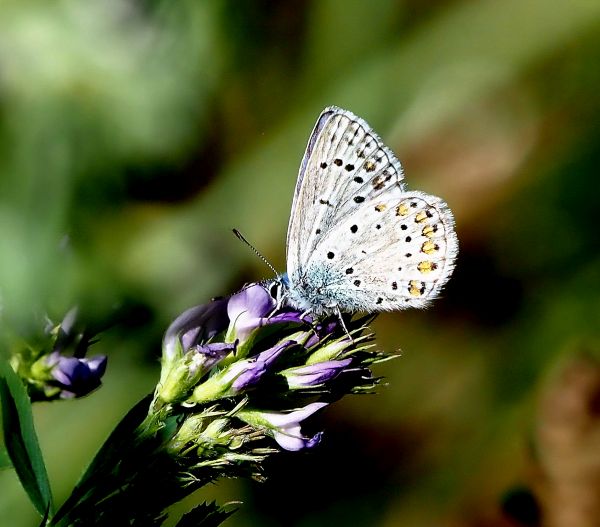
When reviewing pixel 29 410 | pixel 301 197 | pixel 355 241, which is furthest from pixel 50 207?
pixel 355 241

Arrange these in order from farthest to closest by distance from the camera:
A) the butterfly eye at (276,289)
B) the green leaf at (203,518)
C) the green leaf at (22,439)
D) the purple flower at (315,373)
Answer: the butterfly eye at (276,289) < the purple flower at (315,373) < the green leaf at (203,518) < the green leaf at (22,439)

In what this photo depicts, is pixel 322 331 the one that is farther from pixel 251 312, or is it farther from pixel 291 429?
pixel 291 429

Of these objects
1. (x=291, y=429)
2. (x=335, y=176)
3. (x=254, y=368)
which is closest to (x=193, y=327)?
(x=254, y=368)

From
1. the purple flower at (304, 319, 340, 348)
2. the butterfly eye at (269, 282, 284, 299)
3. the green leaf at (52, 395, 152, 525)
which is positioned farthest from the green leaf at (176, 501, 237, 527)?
the butterfly eye at (269, 282, 284, 299)

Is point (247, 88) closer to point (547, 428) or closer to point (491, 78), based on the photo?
point (491, 78)

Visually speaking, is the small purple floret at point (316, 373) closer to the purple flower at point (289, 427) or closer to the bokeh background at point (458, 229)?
the purple flower at point (289, 427)

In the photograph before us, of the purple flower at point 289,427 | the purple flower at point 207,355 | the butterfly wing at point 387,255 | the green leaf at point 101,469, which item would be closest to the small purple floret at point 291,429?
the purple flower at point 289,427
